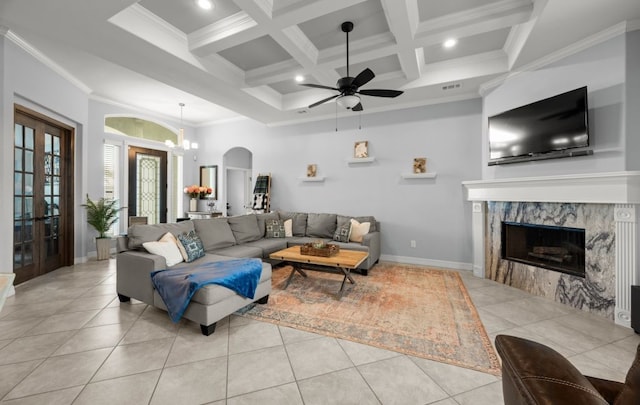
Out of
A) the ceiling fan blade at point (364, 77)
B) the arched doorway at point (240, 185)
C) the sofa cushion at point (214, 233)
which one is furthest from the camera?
the arched doorway at point (240, 185)

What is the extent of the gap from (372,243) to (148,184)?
5.39m

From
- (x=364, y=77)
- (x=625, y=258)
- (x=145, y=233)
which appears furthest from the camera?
(x=145, y=233)

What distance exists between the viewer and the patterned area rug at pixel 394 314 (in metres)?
2.20

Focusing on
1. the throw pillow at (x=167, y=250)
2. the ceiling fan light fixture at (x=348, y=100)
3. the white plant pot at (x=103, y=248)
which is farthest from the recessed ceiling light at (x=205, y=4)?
the white plant pot at (x=103, y=248)

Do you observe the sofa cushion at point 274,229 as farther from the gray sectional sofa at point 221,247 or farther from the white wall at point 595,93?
the white wall at point 595,93

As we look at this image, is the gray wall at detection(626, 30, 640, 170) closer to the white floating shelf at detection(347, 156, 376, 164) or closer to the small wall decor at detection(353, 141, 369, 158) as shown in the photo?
the white floating shelf at detection(347, 156, 376, 164)

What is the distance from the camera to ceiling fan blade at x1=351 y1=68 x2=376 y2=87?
2693 millimetres

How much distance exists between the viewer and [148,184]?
6.44 metres

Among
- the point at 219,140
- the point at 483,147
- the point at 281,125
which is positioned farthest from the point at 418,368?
the point at 219,140

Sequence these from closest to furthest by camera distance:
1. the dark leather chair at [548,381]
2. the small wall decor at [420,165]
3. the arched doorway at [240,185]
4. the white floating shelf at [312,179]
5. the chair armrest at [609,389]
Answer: the dark leather chair at [548,381], the chair armrest at [609,389], the small wall decor at [420,165], the white floating shelf at [312,179], the arched doorway at [240,185]

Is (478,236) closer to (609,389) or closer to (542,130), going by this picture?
(542,130)

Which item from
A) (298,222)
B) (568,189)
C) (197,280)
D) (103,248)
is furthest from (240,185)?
(568,189)

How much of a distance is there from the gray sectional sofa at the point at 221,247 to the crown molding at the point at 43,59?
8.74 feet

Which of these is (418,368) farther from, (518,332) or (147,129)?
(147,129)
